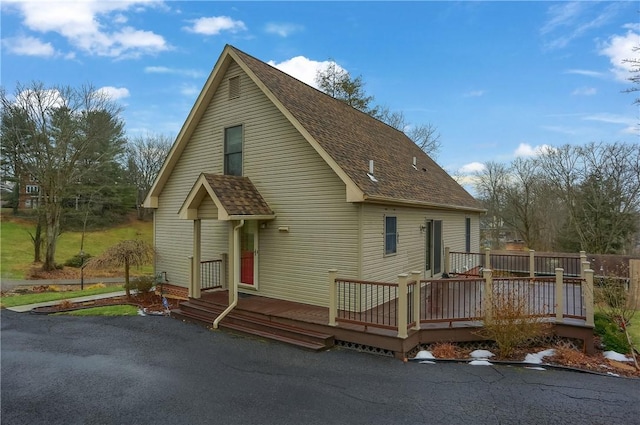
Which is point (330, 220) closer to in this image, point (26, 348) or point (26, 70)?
point (26, 348)

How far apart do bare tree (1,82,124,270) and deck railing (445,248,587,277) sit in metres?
20.9

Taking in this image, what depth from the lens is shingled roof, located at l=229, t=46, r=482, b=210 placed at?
349 inches

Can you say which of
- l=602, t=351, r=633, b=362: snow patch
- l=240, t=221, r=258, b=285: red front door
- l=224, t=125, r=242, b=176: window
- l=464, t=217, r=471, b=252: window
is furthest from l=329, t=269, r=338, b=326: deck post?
l=464, t=217, r=471, b=252: window

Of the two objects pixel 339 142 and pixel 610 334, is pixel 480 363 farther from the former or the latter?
pixel 339 142

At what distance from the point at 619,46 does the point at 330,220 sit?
37.5ft

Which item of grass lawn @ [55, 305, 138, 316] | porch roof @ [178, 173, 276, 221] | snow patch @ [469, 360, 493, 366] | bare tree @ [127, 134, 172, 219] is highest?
bare tree @ [127, 134, 172, 219]

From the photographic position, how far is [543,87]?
47.9ft

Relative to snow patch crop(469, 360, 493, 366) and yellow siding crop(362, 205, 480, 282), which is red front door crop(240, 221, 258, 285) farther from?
snow patch crop(469, 360, 493, 366)

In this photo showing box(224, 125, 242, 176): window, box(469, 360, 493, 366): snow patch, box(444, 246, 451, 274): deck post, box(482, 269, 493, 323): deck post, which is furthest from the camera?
box(444, 246, 451, 274): deck post

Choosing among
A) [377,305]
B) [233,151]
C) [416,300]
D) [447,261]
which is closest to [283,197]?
[233,151]

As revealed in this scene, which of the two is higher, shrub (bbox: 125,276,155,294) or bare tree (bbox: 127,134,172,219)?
bare tree (bbox: 127,134,172,219)

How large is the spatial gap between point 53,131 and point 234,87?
15.3 meters

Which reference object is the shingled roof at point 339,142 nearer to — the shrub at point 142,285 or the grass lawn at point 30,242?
the shrub at point 142,285

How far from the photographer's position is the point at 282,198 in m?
9.62
